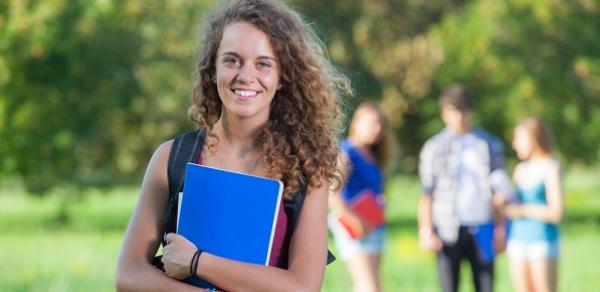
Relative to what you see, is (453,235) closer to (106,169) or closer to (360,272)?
(360,272)

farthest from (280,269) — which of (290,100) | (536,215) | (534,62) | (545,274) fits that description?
(534,62)

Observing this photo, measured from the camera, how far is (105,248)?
830 inches

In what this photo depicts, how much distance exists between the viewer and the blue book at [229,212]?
3221mm

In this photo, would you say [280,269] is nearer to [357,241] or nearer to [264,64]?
[264,64]

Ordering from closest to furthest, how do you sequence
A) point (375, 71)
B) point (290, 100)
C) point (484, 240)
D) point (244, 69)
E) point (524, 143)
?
point (244, 69)
point (290, 100)
point (484, 240)
point (524, 143)
point (375, 71)

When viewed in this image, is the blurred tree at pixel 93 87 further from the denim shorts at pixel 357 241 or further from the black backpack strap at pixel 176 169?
the black backpack strap at pixel 176 169

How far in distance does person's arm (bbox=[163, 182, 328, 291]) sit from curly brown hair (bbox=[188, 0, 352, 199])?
7 centimetres

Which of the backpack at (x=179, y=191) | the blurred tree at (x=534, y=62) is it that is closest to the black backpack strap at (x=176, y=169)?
the backpack at (x=179, y=191)

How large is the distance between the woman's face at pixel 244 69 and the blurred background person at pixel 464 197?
6.12 metres

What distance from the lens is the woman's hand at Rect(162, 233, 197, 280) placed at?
10.5 feet

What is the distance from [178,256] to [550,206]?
6927 mm

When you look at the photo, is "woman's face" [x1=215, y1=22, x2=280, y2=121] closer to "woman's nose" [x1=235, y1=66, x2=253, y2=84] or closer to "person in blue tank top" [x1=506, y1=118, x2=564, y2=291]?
"woman's nose" [x1=235, y1=66, x2=253, y2=84]

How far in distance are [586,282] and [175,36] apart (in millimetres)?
17914

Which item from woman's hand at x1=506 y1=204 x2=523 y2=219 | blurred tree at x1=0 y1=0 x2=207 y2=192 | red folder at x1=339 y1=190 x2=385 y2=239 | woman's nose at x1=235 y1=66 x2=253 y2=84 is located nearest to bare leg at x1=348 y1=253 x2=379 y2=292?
red folder at x1=339 y1=190 x2=385 y2=239
